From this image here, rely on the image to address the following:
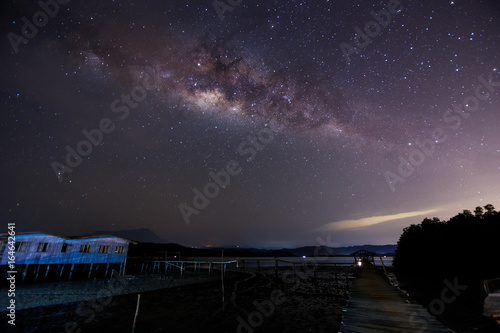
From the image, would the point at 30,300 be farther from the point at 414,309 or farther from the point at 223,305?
the point at 414,309

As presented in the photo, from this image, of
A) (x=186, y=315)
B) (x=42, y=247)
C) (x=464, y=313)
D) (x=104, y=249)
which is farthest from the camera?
(x=104, y=249)

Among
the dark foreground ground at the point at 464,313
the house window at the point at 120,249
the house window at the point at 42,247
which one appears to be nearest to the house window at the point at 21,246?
the house window at the point at 42,247

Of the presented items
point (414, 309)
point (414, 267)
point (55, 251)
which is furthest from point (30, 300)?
point (414, 267)

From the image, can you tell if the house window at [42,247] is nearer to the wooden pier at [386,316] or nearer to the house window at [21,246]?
the house window at [21,246]

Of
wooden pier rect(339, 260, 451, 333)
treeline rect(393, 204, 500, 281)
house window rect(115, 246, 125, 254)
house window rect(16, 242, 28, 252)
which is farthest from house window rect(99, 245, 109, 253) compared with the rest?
treeline rect(393, 204, 500, 281)

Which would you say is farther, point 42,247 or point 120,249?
point 120,249

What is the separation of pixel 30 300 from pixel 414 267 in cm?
5836

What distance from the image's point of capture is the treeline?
1220 inches

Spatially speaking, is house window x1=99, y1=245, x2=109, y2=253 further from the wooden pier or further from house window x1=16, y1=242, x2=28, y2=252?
the wooden pier

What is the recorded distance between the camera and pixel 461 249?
115ft

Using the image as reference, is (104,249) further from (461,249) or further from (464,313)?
(461,249)

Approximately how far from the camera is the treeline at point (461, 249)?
3098cm

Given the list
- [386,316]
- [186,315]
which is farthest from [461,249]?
[186,315]

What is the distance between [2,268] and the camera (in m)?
25.7
